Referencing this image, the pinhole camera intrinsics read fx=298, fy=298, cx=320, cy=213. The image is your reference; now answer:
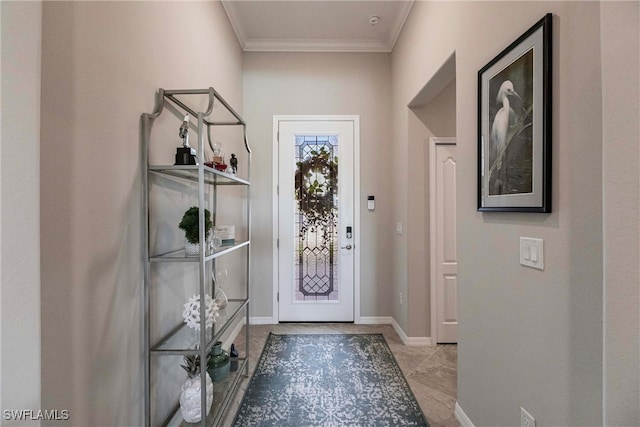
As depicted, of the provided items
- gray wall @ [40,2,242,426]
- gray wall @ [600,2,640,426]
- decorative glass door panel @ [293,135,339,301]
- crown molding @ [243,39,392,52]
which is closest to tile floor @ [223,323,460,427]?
decorative glass door panel @ [293,135,339,301]

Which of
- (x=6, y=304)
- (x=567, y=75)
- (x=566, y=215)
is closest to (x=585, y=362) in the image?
(x=566, y=215)

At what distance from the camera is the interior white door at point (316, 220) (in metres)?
3.44

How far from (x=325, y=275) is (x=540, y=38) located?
2.83 meters

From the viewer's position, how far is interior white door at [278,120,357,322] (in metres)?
3.44

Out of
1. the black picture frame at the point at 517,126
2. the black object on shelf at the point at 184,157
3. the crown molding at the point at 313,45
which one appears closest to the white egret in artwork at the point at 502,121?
the black picture frame at the point at 517,126

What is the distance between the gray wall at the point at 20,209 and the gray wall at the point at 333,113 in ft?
8.76

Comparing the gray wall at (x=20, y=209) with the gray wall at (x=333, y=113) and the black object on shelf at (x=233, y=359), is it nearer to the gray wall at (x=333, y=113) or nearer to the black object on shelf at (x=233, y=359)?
the black object on shelf at (x=233, y=359)

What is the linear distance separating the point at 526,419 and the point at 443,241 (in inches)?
70.0

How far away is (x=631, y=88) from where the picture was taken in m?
0.75

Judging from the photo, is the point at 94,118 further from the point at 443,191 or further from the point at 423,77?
the point at 443,191

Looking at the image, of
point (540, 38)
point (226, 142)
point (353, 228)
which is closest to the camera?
point (540, 38)

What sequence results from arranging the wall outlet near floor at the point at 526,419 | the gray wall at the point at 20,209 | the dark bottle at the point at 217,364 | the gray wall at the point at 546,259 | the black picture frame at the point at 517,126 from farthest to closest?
the dark bottle at the point at 217,364
the wall outlet near floor at the point at 526,419
the black picture frame at the point at 517,126
the gray wall at the point at 546,259
the gray wall at the point at 20,209

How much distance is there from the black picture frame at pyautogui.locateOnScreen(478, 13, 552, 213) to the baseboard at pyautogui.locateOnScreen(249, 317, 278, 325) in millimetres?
2680

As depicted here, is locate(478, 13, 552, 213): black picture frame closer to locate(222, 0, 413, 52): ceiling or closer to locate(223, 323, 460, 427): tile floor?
locate(223, 323, 460, 427): tile floor
